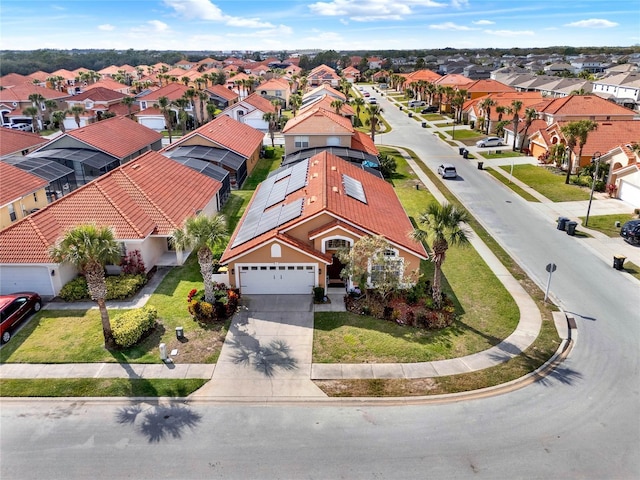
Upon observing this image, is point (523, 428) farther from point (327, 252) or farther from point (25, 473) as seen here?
point (25, 473)

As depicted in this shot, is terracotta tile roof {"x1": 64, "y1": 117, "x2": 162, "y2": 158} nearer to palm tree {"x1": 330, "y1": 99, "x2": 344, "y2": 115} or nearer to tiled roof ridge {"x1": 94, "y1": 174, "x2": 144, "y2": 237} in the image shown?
tiled roof ridge {"x1": 94, "y1": 174, "x2": 144, "y2": 237}

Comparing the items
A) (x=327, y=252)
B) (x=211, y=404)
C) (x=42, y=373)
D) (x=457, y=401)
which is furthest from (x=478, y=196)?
(x=42, y=373)

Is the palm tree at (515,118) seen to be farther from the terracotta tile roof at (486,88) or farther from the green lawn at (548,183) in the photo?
the terracotta tile roof at (486,88)

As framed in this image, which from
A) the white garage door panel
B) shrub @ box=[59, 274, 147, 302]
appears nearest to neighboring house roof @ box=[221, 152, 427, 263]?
shrub @ box=[59, 274, 147, 302]

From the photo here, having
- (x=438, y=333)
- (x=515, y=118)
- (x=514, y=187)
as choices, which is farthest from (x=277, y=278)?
(x=515, y=118)

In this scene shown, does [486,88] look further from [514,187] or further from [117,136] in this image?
[117,136]

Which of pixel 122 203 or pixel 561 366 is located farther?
pixel 122 203

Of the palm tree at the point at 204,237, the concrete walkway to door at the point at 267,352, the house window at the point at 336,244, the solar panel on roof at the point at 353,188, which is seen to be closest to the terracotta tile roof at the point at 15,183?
the palm tree at the point at 204,237
